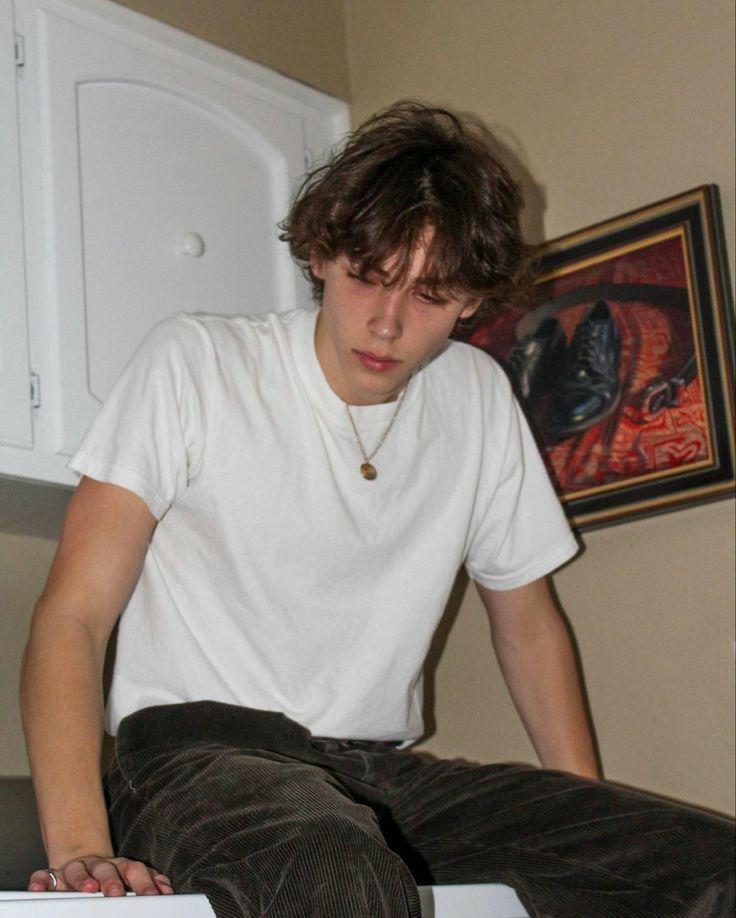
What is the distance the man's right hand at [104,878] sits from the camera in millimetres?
965

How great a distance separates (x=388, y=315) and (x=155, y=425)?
0.27 meters

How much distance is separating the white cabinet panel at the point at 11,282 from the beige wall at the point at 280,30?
0.38 meters

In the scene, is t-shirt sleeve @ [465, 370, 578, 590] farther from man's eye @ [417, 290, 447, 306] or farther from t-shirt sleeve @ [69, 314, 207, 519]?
t-shirt sleeve @ [69, 314, 207, 519]

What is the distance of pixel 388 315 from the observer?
133 cm

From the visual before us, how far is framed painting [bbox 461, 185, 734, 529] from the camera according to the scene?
5.79ft

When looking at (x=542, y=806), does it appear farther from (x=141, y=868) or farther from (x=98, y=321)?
(x=98, y=321)

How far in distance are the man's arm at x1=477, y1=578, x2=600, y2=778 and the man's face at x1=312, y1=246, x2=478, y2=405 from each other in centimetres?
35

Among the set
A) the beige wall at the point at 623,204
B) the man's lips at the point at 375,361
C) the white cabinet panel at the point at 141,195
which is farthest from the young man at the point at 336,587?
the white cabinet panel at the point at 141,195

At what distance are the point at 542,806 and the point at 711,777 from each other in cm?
55

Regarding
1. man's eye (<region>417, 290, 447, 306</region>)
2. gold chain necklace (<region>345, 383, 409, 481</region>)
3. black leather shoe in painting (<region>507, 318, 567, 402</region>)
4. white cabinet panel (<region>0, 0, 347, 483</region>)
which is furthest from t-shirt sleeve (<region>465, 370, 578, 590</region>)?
white cabinet panel (<region>0, 0, 347, 483</region>)

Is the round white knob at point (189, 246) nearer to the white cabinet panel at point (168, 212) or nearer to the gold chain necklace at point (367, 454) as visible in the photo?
the white cabinet panel at point (168, 212)

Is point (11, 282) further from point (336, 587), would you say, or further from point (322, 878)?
point (322, 878)

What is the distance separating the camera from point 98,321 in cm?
187

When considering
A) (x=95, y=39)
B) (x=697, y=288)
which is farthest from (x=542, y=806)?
(x=95, y=39)
